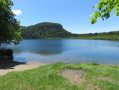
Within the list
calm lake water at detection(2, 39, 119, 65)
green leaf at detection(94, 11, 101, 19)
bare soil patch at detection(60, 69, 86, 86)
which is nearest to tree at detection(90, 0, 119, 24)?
green leaf at detection(94, 11, 101, 19)

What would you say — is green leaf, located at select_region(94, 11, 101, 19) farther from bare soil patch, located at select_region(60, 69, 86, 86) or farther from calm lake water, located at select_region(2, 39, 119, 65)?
calm lake water, located at select_region(2, 39, 119, 65)

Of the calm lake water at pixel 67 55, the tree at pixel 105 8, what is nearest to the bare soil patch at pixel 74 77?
the tree at pixel 105 8

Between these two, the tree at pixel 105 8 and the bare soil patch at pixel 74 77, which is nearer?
the tree at pixel 105 8

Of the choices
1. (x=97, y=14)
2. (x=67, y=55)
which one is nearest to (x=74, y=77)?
(x=97, y=14)

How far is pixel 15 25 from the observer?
56.3ft

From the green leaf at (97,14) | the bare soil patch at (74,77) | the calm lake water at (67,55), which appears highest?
the green leaf at (97,14)

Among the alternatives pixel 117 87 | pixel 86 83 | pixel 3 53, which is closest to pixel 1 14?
pixel 3 53

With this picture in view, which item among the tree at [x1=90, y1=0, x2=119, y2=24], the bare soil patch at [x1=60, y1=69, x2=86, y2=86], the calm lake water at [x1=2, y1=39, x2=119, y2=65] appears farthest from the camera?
the calm lake water at [x1=2, y1=39, x2=119, y2=65]

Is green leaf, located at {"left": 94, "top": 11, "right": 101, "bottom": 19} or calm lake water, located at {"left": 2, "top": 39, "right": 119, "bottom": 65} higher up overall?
green leaf, located at {"left": 94, "top": 11, "right": 101, "bottom": 19}

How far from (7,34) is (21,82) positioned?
12.0m

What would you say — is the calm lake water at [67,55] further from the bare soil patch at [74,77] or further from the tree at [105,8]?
the tree at [105,8]

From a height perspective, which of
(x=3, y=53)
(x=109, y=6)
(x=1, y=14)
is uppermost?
(x=1, y=14)

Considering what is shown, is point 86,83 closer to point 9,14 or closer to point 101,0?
point 101,0

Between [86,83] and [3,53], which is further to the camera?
[3,53]
